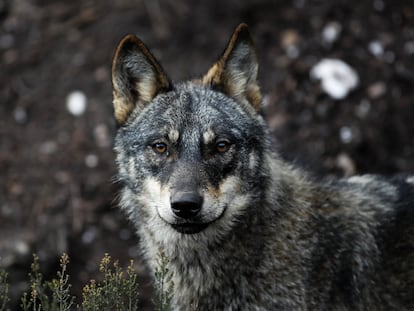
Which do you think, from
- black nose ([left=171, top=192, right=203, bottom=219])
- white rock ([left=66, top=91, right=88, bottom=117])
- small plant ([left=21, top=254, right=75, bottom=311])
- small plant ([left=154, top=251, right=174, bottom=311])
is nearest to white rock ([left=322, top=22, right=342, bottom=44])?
white rock ([left=66, top=91, right=88, bottom=117])

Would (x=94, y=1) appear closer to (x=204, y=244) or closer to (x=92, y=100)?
(x=92, y=100)

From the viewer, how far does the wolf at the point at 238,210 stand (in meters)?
4.86

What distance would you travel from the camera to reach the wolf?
15.9 feet

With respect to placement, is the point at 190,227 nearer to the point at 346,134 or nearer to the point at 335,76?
the point at 346,134

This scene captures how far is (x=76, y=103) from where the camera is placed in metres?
9.85

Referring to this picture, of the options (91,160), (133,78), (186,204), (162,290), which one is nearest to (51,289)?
(162,290)

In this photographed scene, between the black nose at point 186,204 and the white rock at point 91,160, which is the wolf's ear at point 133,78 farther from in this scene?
the white rock at point 91,160

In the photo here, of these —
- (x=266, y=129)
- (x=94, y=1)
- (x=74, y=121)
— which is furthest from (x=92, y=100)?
(x=266, y=129)

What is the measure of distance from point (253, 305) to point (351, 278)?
2.61 feet

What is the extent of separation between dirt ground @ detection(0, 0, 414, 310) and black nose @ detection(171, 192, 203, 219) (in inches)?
163

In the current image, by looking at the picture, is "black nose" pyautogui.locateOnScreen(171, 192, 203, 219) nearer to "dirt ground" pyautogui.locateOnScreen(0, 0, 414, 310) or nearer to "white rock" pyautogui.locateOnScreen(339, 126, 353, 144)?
"dirt ground" pyautogui.locateOnScreen(0, 0, 414, 310)

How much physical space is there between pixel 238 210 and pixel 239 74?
3.64 ft

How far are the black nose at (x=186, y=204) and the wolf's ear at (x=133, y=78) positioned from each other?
1155 mm

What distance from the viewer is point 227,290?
4.92 m
